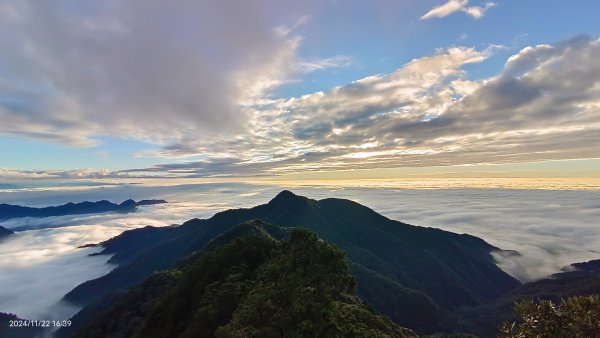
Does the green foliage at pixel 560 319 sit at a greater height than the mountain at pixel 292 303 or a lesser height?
greater

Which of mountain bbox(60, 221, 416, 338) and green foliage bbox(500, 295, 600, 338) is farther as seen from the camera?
mountain bbox(60, 221, 416, 338)

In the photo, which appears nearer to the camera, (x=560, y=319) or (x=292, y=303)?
(x=560, y=319)

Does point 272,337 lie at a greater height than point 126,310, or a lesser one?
greater

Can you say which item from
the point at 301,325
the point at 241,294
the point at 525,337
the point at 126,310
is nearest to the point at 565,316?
the point at 525,337

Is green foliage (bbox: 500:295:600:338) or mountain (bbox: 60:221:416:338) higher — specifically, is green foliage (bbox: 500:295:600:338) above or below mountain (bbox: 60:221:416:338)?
above

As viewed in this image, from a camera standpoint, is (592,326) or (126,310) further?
(126,310)

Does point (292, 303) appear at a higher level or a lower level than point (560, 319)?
lower

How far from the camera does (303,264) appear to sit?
183 ft

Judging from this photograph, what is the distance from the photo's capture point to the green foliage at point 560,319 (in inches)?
893

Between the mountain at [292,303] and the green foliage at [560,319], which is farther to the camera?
the mountain at [292,303]

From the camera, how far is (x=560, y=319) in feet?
78.3

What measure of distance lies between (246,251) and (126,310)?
9168 centimetres

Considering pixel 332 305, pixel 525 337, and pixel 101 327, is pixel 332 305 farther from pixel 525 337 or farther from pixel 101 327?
pixel 101 327

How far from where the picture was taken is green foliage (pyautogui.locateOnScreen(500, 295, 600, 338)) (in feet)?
74.4
